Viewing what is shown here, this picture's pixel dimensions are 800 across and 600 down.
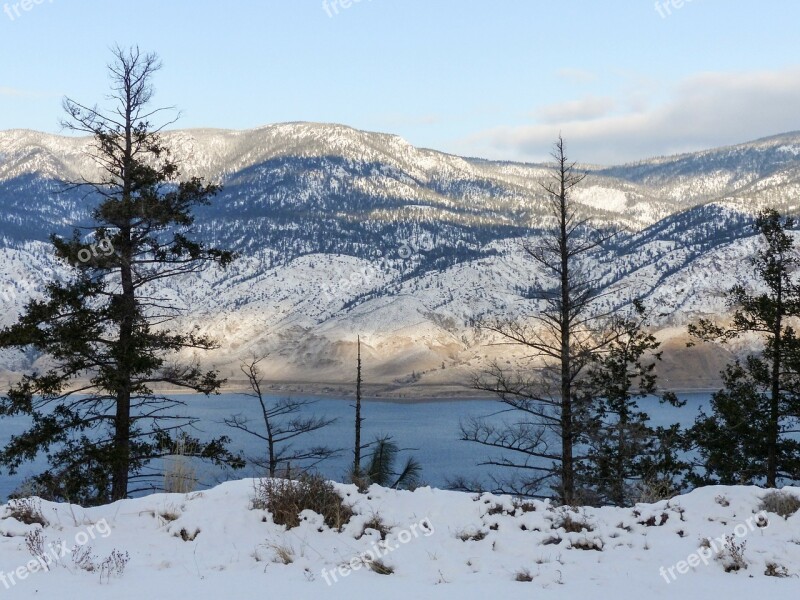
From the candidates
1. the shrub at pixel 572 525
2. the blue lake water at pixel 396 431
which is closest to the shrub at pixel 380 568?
the shrub at pixel 572 525

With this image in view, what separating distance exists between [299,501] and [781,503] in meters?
6.12

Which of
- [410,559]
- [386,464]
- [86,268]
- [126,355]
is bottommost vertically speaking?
[386,464]

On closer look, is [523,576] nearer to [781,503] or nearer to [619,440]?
[781,503]

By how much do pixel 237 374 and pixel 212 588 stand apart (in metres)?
196

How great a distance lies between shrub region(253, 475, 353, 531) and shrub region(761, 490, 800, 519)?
5.32m

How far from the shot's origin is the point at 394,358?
187 metres

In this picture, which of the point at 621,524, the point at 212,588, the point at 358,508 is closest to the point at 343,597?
the point at 212,588

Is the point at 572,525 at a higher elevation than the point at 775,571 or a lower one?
lower

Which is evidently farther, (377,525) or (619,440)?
(619,440)

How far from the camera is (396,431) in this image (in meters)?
103

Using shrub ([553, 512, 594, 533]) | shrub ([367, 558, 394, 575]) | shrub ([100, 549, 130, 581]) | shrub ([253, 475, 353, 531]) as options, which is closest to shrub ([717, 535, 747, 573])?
shrub ([553, 512, 594, 533])

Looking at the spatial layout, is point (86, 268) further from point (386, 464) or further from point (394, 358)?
point (394, 358)

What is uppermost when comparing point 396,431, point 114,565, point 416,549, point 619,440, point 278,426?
point 114,565

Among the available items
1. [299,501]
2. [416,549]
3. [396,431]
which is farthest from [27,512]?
[396,431]
